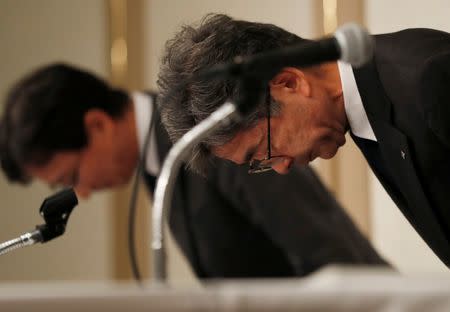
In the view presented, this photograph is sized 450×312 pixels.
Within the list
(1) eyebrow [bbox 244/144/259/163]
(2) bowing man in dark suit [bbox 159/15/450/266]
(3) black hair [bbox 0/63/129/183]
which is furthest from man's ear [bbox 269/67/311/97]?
(3) black hair [bbox 0/63/129/183]

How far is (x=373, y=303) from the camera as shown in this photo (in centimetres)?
56

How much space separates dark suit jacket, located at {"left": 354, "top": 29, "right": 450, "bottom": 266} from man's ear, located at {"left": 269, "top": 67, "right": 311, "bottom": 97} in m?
0.09

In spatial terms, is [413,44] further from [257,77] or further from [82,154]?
[82,154]

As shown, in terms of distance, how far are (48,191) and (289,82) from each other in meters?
1.82

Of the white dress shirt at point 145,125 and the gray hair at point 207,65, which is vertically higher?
the gray hair at point 207,65

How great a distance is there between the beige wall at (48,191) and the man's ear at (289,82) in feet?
5.57

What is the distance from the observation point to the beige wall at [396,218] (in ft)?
7.63

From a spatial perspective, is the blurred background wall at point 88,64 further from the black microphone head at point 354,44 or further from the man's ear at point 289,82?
the black microphone head at point 354,44

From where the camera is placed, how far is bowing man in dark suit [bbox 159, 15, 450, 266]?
1.17 metres

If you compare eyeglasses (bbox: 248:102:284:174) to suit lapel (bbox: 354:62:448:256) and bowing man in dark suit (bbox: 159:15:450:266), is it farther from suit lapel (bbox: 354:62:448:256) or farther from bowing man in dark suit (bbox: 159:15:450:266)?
suit lapel (bbox: 354:62:448:256)

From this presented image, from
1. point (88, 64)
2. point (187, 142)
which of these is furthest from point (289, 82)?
point (88, 64)

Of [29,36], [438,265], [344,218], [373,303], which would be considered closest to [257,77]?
[373,303]

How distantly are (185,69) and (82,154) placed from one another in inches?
31.0

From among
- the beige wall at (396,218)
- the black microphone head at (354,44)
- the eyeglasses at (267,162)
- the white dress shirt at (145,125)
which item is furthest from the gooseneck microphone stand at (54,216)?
the beige wall at (396,218)
